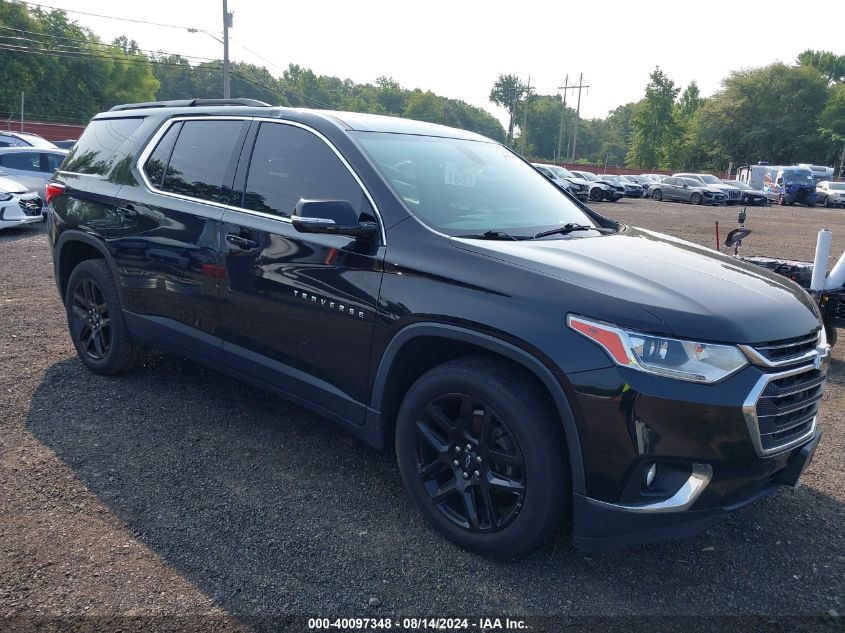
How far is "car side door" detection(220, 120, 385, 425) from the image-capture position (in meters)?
3.21

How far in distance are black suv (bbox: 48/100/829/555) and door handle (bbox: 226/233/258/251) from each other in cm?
1

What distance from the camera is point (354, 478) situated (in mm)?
3613

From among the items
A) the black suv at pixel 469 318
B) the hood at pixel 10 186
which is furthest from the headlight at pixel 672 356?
the hood at pixel 10 186

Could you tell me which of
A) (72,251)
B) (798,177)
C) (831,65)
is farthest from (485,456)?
(831,65)

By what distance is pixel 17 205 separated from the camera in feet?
40.0

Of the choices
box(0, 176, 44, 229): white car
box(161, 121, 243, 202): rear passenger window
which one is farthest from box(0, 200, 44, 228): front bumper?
box(161, 121, 243, 202): rear passenger window

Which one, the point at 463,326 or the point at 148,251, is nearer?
the point at 463,326

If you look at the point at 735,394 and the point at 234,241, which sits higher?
the point at 234,241

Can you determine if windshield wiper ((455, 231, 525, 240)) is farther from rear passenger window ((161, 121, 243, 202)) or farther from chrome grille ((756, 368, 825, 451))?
rear passenger window ((161, 121, 243, 202))

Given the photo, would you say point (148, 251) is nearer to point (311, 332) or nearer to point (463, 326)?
point (311, 332)

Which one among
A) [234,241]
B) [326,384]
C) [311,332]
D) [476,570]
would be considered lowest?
[476,570]

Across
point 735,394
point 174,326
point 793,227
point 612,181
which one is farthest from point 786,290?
point 612,181

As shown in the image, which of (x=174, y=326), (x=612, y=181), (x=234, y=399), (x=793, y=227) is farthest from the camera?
(x=612, y=181)

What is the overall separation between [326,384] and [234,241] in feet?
3.18
